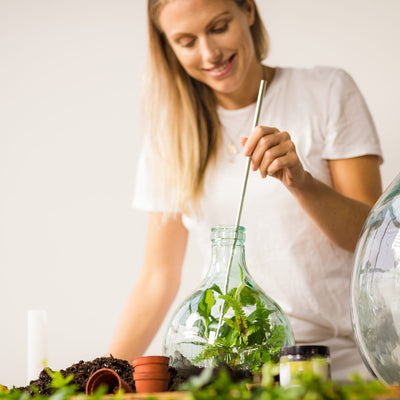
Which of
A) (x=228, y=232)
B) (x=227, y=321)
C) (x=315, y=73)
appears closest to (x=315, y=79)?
(x=315, y=73)

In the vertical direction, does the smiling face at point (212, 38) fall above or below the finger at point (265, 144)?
above

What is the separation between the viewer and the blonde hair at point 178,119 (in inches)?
65.2

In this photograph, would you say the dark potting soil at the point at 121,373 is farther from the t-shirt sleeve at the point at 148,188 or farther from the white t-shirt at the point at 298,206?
the t-shirt sleeve at the point at 148,188

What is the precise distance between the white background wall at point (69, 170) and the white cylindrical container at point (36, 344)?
2.64 feet

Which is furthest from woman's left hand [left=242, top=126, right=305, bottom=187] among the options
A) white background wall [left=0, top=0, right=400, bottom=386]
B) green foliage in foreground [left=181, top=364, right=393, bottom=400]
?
white background wall [left=0, top=0, right=400, bottom=386]

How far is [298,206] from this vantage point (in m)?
1.56

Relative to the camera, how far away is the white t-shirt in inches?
58.6

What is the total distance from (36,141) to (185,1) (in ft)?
3.55

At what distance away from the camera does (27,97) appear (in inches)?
94.3

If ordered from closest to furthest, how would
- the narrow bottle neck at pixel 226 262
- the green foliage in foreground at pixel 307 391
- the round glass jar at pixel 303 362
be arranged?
1. the green foliage in foreground at pixel 307 391
2. the round glass jar at pixel 303 362
3. the narrow bottle neck at pixel 226 262

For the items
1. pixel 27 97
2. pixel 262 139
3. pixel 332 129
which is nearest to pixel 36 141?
pixel 27 97

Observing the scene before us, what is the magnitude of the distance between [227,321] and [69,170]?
1.64m

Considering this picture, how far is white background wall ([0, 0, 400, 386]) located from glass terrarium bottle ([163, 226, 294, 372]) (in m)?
1.20

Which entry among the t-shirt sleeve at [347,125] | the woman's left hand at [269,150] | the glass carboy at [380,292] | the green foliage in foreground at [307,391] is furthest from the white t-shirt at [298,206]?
the green foliage in foreground at [307,391]
